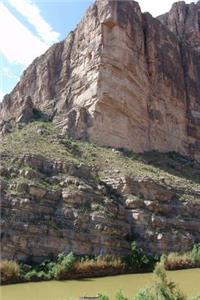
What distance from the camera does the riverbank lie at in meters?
26.8

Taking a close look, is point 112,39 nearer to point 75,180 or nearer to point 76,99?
point 76,99

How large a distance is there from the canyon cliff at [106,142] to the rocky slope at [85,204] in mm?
68

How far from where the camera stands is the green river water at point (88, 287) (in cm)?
2397

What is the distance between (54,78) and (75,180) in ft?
69.7

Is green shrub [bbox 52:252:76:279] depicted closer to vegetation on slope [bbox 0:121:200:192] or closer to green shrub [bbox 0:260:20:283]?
green shrub [bbox 0:260:20:283]

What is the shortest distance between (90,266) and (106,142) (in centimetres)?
1623

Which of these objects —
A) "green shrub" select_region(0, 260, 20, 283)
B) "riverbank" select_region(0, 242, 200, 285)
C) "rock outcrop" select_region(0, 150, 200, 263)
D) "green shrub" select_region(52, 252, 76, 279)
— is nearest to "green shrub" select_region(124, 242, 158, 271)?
"riverbank" select_region(0, 242, 200, 285)

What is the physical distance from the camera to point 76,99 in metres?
47.1

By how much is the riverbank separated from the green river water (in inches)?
20.7

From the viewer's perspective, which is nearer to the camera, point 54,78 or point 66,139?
point 66,139

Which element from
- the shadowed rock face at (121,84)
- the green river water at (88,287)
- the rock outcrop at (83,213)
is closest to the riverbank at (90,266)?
the green river water at (88,287)

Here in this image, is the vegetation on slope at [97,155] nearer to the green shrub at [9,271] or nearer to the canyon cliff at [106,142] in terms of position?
the canyon cliff at [106,142]

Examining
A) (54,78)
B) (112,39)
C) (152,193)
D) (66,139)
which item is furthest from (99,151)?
(54,78)

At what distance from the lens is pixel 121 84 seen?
45.1 meters
